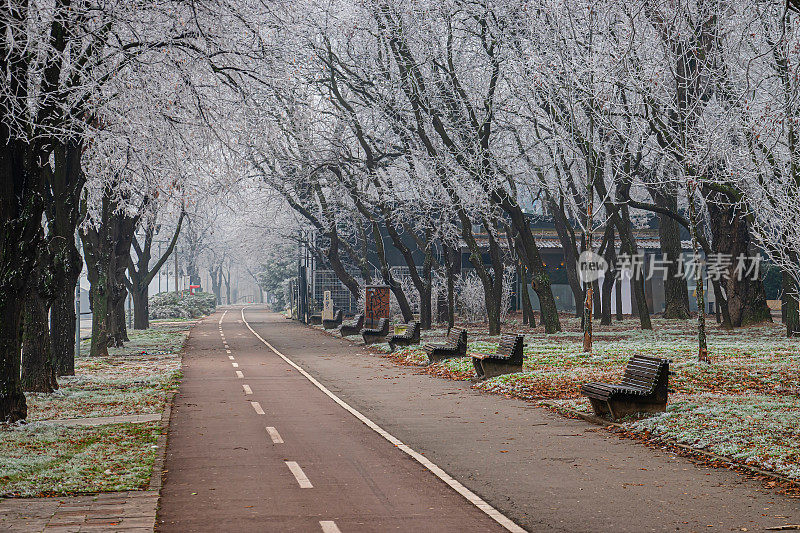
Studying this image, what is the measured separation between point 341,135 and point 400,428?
25.4 metres

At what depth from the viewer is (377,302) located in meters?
37.6

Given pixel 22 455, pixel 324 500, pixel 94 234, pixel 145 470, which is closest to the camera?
pixel 324 500

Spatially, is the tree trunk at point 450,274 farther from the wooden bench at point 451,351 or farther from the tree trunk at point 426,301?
the wooden bench at point 451,351

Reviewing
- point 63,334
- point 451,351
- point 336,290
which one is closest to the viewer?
point 63,334

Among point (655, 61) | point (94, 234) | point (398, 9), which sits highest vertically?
point (398, 9)

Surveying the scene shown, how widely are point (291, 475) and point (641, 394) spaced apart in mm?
5647

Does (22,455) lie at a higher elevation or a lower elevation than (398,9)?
lower

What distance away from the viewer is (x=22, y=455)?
428 inches

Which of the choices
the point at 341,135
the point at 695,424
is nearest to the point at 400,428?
the point at 695,424

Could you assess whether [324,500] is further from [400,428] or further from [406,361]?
[406,361]

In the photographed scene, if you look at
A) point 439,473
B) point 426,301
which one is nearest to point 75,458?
point 439,473

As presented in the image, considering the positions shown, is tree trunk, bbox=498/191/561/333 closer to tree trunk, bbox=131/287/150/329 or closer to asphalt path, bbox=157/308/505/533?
asphalt path, bbox=157/308/505/533

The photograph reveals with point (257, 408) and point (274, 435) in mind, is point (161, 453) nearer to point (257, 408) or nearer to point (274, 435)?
point (274, 435)

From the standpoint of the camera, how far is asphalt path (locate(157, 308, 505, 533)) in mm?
7922
